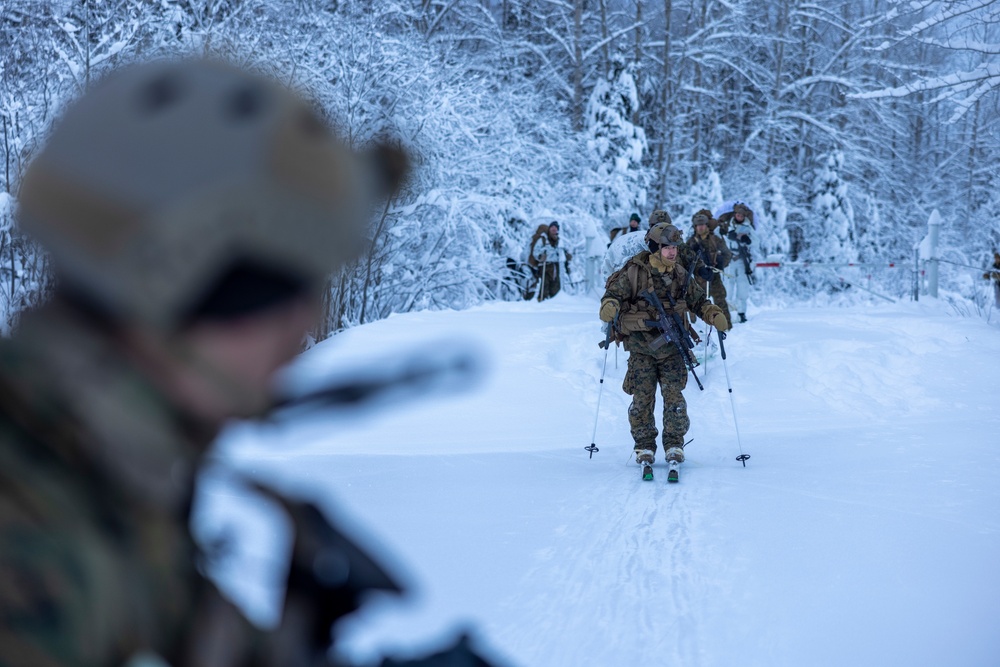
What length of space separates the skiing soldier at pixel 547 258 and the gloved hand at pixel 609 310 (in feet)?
39.2

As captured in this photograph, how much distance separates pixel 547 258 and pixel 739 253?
4943mm

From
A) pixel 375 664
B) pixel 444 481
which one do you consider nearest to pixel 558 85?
pixel 444 481

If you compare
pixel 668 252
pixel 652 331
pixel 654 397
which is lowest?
pixel 654 397

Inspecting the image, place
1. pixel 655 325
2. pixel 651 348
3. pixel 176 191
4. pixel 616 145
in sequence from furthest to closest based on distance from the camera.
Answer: pixel 616 145
pixel 651 348
pixel 655 325
pixel 176 191

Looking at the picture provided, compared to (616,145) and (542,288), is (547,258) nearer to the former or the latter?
(542,288)

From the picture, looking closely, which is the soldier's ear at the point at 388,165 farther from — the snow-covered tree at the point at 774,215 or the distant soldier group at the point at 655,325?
the snow-covered tree at the point at 774,215

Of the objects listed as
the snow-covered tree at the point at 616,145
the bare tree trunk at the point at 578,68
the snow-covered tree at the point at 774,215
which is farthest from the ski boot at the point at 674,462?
the snow-covered tree at the point at 774,215

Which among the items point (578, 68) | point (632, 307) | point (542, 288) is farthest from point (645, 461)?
point (578, 68)

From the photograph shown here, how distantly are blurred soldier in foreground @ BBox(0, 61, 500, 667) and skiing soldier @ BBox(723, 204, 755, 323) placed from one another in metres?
15.3

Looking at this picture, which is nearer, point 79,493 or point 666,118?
point 79,493

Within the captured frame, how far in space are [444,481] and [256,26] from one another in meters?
11.2

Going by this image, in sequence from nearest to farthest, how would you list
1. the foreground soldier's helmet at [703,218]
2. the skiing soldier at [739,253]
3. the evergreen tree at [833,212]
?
the foreground soldier's helmet at [703,218]
the skiing soldier at [739,253]
the evergreen tree at [833,212]

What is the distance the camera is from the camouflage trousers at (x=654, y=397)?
8211 millimetres

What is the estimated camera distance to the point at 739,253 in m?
15.9
